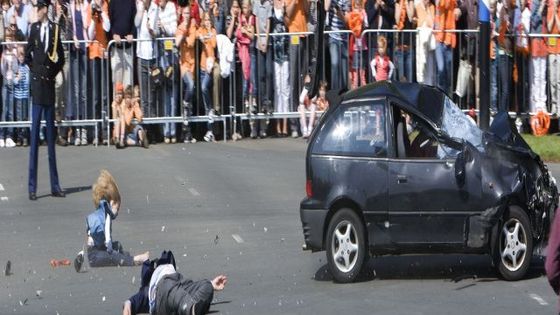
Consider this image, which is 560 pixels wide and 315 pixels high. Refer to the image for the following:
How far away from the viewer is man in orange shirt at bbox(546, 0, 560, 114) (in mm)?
25562

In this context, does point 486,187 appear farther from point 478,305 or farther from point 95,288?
point 95,288

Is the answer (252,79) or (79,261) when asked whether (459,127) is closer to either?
(79,261)

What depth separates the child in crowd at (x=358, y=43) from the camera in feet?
81.6

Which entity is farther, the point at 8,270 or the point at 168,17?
the point at 168,17

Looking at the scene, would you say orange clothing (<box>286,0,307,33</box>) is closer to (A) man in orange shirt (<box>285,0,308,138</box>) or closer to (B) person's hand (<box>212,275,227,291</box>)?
(A) man in orange shirt (<box>285,0,308,138</box>)

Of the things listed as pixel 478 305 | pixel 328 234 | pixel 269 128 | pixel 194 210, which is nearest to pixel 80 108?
pixel 269 128

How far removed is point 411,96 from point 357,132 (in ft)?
2.01

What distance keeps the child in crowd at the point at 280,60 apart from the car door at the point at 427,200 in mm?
11152

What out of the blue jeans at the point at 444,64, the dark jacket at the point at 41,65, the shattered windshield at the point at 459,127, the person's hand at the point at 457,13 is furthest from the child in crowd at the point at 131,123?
the shattered windshield at the point at 459,127

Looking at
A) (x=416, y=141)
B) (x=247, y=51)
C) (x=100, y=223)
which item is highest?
(x=247, y=51)

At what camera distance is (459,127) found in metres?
14.4

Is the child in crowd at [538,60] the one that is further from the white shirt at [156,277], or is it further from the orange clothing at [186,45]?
the white shirt at [156,277]

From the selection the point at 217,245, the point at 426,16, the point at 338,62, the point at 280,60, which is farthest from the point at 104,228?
the point at 426,16

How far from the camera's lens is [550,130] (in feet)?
84.8
